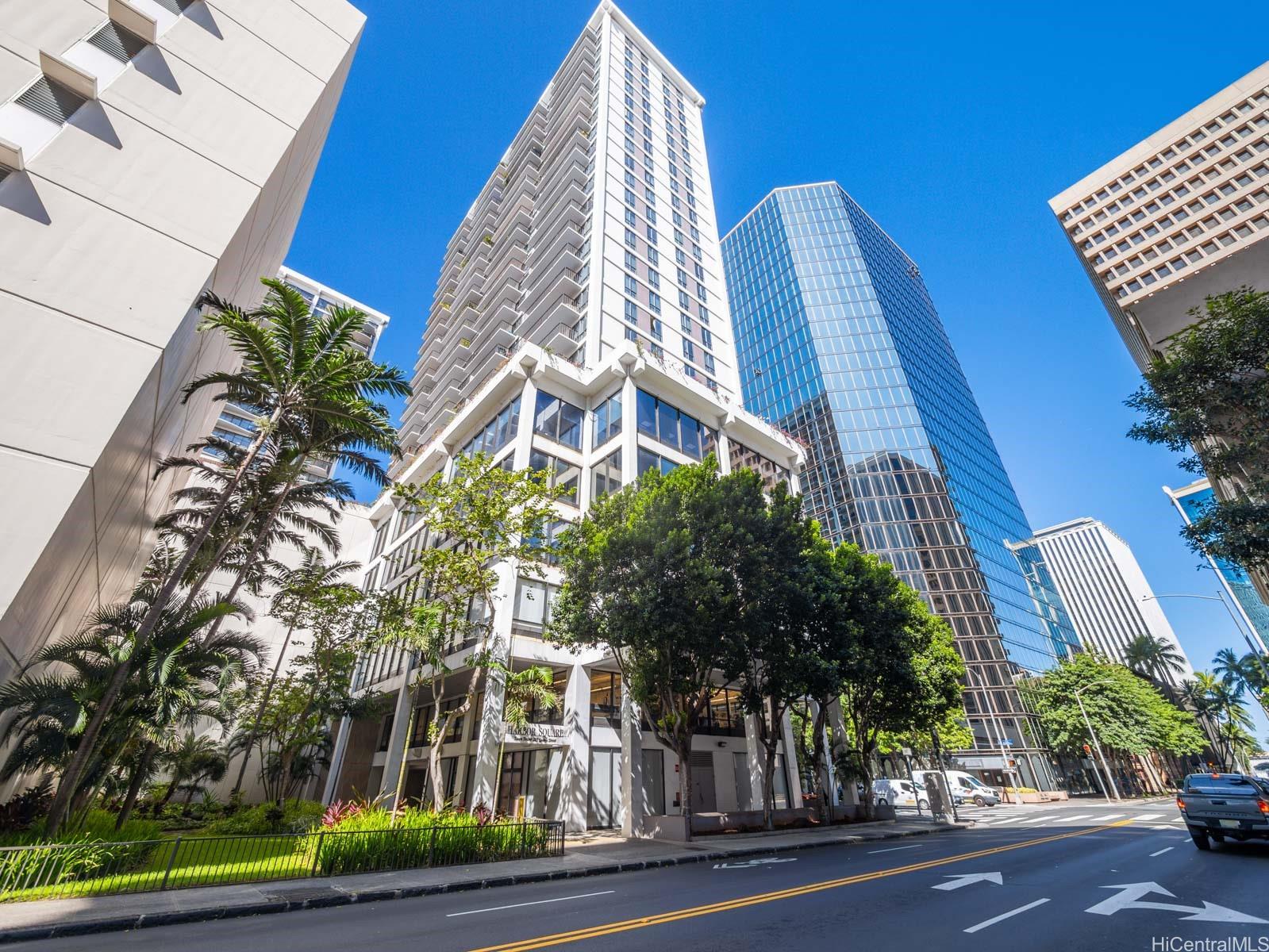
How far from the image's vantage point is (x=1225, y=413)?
15.4 meters

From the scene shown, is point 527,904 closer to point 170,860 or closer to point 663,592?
point 170,860

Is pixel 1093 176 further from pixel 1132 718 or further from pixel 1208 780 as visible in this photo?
pixel 1132 718

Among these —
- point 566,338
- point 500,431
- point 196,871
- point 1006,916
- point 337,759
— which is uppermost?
point 566,338

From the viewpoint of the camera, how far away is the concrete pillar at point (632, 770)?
20875 mm

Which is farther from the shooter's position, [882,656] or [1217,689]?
[1217,689]

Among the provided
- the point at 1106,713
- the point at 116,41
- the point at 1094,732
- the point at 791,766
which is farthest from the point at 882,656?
the point at 1106,713

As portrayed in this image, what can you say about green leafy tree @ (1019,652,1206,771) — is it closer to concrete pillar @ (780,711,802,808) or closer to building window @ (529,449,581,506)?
concrete pillar @ (780,711,802,808)

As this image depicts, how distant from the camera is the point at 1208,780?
12852mm

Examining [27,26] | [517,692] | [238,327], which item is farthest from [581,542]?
[27,26]

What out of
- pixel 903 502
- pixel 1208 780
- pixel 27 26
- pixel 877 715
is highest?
pixel 903 502

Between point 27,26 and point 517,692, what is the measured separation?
22.9m

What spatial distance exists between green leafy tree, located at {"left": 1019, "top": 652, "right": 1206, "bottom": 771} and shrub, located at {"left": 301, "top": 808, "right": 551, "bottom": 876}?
5705 centimetres

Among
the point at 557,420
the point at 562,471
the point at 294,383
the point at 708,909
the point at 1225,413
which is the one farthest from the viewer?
the point at 557,420

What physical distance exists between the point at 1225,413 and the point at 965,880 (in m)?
→ 15.3
